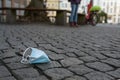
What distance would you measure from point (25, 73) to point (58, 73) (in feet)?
1.14

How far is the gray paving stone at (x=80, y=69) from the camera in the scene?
8.53 ft

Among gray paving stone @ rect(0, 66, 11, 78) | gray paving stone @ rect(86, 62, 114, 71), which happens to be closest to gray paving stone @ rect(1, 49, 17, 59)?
gray paving stone @ rect(0, 66, 11, 78)

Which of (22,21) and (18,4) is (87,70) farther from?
(18,4)

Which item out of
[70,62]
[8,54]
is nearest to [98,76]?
[70,62]

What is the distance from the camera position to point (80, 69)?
2715 millimetres

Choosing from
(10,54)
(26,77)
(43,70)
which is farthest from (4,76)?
(10,54)

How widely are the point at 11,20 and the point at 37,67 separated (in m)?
11.1

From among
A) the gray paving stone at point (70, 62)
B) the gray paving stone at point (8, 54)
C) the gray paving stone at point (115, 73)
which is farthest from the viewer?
the gray paving stone at point (8, 54)

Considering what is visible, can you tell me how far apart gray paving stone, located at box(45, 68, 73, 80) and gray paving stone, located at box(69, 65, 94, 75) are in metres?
0.09

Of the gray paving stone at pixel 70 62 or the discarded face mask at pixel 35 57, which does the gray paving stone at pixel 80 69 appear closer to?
the gray paving stone at pixel 70 62

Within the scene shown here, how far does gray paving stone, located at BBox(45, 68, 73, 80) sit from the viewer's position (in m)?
2.41

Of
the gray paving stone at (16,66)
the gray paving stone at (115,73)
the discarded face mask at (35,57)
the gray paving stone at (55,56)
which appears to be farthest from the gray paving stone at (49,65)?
Result: the gray paving stone at (115,73)

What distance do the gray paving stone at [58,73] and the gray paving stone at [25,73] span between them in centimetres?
13

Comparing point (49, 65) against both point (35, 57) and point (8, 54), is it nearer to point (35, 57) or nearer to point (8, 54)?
point (35, 57)
